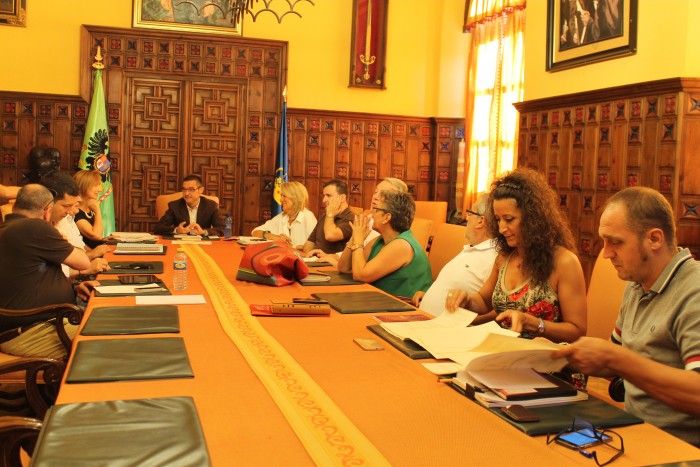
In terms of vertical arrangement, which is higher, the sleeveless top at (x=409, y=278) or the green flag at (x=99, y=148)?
the green flag at (x=99, y=148)

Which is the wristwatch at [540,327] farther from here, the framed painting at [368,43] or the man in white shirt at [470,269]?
the framed painting at [368,43]

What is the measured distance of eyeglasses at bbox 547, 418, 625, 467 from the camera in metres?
1.56

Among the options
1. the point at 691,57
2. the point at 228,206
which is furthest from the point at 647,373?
the point at 228,206

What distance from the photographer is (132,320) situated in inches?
106

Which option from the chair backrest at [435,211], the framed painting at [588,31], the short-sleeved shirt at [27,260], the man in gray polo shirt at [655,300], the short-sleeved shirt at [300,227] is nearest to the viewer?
the man in gray polo shirt at [655,300]

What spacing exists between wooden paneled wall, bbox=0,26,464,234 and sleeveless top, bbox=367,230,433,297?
17.3 ft

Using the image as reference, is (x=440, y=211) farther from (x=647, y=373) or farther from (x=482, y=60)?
(x=647, y=373)

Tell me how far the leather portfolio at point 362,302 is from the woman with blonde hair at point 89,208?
10.4 feet

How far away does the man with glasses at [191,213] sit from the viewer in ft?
22.8

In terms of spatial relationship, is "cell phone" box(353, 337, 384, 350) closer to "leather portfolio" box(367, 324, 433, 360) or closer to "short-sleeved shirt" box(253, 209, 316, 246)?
"leather portfolio" box(367, 324, 433, 360)

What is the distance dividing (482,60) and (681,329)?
7445 mm

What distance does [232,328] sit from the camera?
2.64m

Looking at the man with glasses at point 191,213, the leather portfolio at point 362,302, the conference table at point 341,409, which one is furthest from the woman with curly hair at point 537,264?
the man with glasses at point 191,213

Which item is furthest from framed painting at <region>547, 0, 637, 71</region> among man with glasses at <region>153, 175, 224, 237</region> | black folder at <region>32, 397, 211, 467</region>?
black folder at <region>32, 397, 211, 467</region>
